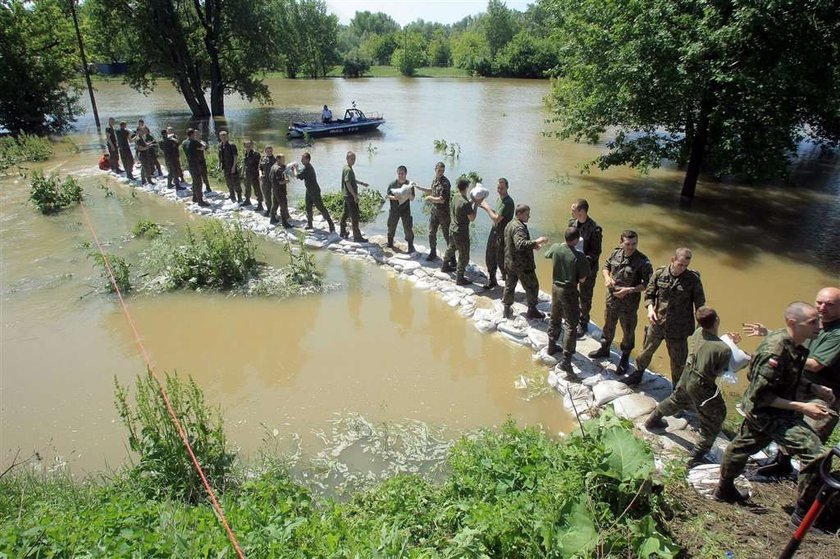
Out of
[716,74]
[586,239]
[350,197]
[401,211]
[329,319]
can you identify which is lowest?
[329,319]

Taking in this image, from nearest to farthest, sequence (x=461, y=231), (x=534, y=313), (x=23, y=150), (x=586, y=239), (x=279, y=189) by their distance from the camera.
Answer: (x=586, y=239) < (x=534, y=313) < (x=461, y=231) < (x=279, y=189) < (x=23, y=150)

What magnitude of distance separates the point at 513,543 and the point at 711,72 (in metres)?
10.6

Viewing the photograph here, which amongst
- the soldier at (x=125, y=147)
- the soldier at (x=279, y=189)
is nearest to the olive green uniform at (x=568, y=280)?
the soldier at (x=279, y=189)

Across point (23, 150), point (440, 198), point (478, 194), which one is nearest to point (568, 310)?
point (478, 194)

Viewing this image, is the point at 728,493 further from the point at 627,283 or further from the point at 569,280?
the point at 569,280

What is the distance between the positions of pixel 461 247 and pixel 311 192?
12.3 feet

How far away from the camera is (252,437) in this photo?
5.20 metres

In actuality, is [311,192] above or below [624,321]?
above

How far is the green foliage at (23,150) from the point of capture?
17375mm

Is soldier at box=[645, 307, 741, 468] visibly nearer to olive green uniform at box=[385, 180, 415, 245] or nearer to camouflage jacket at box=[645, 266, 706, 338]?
camouflage jacket at box=[645, 266, 706, 338]

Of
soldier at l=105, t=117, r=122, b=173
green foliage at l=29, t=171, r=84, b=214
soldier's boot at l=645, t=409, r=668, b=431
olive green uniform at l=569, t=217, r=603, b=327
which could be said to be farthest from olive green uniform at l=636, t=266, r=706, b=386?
soldier at l=105, t=117, r=122, b=173

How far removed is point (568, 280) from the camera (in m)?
5.48

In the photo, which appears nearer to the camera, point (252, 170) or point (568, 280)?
point (568, 280)

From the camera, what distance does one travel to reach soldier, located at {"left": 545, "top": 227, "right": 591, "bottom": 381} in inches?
214
